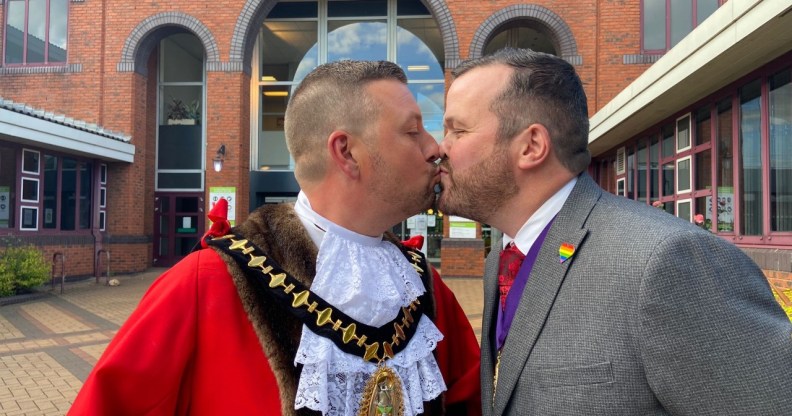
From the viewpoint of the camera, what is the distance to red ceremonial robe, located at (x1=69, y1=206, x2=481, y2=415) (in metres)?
1.40

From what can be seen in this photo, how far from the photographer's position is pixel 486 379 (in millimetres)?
1773

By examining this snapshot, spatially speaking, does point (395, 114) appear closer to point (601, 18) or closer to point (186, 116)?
point (601, 18)

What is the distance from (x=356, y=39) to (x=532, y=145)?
16.6 metres

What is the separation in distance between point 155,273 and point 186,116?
482cm

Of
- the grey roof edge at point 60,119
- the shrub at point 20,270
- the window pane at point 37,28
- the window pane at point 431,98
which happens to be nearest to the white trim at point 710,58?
the window pane at point 431,98

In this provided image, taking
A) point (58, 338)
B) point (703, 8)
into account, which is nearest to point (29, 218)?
point (58, 338)

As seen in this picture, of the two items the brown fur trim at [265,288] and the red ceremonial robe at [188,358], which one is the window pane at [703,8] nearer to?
the brown fur trim at [265,288]

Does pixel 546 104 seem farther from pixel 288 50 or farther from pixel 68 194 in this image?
pixel 288 50

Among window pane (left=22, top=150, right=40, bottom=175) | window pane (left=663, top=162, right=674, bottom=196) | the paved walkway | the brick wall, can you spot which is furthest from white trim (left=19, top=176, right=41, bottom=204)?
window pane (left=663, top=162, right=674, bottom=196)

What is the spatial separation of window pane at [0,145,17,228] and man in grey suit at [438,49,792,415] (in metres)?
13.4

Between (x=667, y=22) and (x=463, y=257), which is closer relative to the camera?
(x=667, y=22)

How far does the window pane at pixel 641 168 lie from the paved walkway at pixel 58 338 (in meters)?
3.78

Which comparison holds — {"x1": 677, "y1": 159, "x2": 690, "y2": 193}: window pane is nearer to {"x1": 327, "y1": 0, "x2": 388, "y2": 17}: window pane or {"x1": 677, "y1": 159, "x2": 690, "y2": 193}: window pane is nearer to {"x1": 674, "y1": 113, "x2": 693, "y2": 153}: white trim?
{"x1": 674, "y1": 113, "x2": 693, "y2": 153}: white trim

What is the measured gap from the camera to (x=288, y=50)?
717 inches
